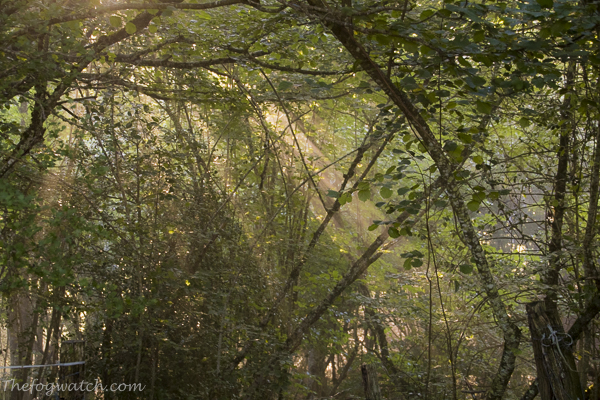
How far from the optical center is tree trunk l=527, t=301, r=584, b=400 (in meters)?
2.44

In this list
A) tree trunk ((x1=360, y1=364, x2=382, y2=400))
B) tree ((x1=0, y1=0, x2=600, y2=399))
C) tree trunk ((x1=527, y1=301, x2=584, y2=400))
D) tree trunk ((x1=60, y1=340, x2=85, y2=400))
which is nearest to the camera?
tree ((x1=0, y1=0, x2=600, y2=399))

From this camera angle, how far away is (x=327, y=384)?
9.31m

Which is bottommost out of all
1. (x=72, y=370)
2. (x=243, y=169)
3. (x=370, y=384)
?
(x=370, y=384)

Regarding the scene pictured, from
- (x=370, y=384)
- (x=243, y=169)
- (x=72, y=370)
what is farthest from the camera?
(x=243, y=169)

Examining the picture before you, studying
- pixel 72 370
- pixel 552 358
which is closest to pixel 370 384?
pixel 552 358

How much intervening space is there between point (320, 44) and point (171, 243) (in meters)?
2.26

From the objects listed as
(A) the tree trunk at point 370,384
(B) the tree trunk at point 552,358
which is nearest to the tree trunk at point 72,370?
(A) the tree trunk at point 370,384

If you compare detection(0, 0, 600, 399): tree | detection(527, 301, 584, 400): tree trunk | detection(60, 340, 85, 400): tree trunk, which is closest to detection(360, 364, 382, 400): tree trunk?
detection(0, 0, 600, 399): tree

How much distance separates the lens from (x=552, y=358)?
248 centimetres

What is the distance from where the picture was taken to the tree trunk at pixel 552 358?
2.44 meters

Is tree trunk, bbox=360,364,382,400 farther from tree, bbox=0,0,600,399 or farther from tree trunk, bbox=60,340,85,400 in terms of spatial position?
tree trunk, bbox=60,340,85,400

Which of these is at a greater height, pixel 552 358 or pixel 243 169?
pixel 243 169

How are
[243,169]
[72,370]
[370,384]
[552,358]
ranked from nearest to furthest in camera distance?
[552,358] → [72,370] → [370,384] → [243,169]

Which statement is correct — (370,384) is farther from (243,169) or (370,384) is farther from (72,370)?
(243,169)
